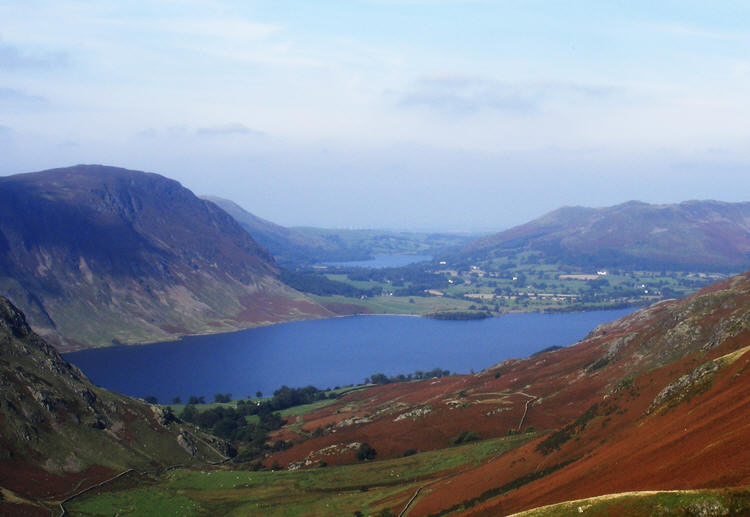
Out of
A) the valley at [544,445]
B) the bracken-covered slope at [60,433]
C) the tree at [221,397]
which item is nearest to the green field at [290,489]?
the valley at [544,445]

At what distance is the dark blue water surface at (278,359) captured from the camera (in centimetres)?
14309

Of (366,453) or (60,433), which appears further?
(366,453)

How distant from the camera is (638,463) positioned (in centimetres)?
3481

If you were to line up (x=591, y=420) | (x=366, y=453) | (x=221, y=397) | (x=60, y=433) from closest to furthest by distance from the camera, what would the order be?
1. (x=591, y=420)
2. (x=60, y=433)
3. (x=366, y=453)
4. (x=221, y=397)

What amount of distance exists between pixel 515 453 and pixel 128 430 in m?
40.4

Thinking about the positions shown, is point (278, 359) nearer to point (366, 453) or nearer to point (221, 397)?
point (221, 397)

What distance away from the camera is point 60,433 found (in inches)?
2532

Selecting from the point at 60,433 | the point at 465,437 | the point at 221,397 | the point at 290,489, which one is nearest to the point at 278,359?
the point at 221,397

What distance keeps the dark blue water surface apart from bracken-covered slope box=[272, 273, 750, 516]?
48045 mm

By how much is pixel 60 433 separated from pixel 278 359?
340 feet

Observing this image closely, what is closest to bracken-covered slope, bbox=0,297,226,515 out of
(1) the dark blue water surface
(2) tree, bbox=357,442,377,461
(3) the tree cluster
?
(2) tree, bbox=357,442,377,461

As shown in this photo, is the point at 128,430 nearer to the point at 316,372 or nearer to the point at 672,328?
the point at 672,328

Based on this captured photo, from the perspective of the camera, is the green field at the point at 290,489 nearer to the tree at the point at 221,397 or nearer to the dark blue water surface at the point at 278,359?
the tree at the point at 221,397

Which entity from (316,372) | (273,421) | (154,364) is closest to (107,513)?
(273,421)
